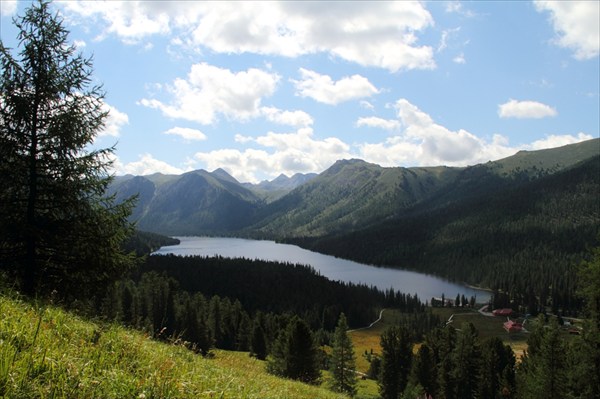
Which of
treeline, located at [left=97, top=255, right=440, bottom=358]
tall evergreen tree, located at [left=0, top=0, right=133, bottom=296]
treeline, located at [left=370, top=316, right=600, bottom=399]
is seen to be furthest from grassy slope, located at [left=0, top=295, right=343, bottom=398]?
treeline, located at [left=97, top=255, right=440, bottom=358]

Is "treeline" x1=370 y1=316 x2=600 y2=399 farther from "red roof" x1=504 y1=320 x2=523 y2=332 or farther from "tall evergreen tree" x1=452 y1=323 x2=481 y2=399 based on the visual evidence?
"red roof" x1=504 y1=320 x2=523 y2=332

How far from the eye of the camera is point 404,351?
65.8 metres

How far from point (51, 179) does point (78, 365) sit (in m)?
12.4

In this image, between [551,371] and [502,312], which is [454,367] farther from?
[502,312]

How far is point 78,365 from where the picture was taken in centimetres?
616

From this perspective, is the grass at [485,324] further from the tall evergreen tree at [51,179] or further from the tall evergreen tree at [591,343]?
the tall evergreen tree at [51,179]

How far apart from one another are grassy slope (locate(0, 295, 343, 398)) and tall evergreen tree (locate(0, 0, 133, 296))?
7.20 meters

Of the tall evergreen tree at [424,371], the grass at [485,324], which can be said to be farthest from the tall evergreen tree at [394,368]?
the grass at [485,324]

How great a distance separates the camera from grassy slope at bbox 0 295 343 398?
5.41 m

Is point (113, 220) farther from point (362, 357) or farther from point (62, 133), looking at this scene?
point (362, 357)

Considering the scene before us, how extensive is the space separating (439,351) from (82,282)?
6542 cm

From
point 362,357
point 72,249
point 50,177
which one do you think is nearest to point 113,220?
point 72,249

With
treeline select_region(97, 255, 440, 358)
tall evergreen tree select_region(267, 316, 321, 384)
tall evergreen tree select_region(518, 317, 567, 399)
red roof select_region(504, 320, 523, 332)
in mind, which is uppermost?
tall evergreen tree select_region(518, 317, 567, 399)

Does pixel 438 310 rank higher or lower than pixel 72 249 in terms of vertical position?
lower
